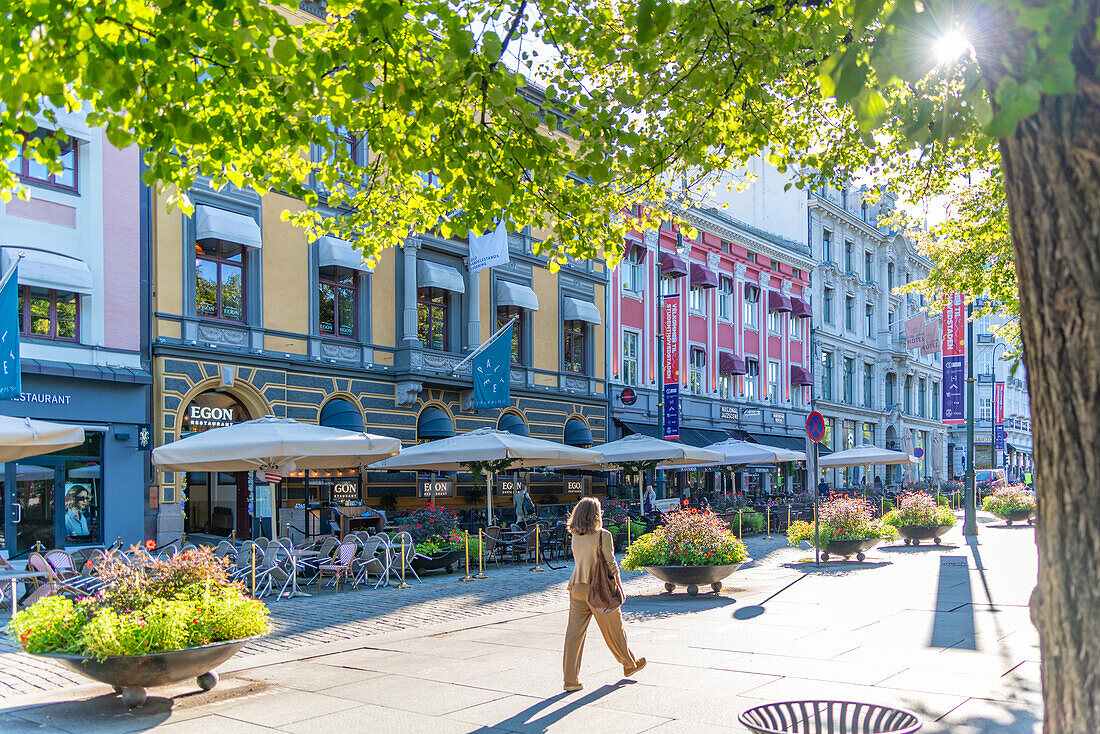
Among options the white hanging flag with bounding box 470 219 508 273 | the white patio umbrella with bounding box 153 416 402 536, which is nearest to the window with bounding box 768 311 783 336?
the white hanging flag with bounding box 470 219 508 273

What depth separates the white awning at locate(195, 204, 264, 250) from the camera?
2292 cm

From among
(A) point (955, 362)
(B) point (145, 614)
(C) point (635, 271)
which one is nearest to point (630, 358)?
(C) point (635, 271)

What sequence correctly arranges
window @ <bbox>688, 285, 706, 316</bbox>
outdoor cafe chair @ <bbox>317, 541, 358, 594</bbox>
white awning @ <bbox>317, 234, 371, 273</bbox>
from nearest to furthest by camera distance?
outdoor cafe chair @ <bbox>317, 541, 358, 594</bbox>
white awning @ <bbox>317, 234, 371, 273</bbox>
window @ <bbox>688, 285, 706, 316</bbox>

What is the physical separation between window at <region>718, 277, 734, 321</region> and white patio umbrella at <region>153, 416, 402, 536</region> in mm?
29183

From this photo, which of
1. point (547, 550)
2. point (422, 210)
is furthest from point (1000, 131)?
point (547, 550)

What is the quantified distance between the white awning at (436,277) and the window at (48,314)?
33.5 ft

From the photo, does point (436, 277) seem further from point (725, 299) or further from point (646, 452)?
point (725, 299)

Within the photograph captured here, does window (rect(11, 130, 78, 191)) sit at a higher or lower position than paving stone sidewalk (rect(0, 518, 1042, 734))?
higher

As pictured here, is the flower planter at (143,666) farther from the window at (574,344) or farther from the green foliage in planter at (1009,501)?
the green foliage in planter at (1009,501)

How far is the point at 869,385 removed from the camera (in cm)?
6116

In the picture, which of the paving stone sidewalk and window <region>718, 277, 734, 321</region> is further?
window <region>718, 277, 734, 321</region>

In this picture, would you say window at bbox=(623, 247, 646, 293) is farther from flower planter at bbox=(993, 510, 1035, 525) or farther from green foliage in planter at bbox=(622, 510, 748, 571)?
green foliage in planter at bbox=(622, 510, 748, 571)

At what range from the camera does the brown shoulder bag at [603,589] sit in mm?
8719

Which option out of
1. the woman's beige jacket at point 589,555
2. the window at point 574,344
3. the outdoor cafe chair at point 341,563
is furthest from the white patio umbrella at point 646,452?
the woman's beige jacket at point 589,555
